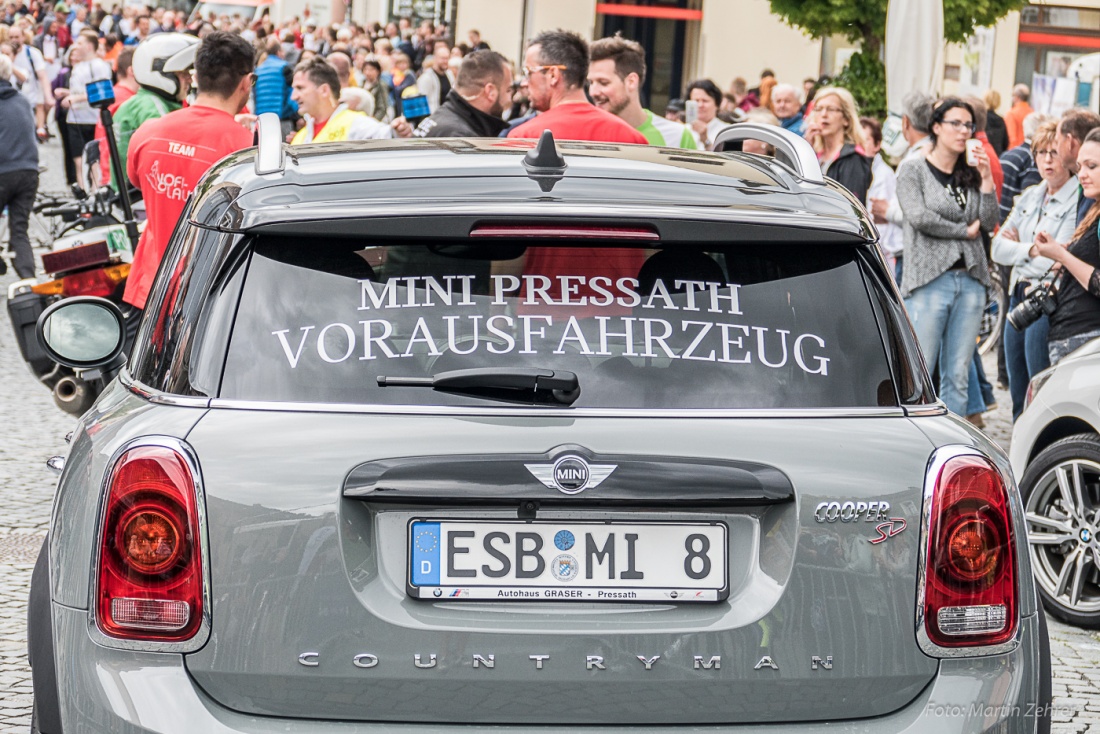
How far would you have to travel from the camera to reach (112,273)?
305 inches

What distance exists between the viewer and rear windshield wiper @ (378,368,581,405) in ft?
9.08

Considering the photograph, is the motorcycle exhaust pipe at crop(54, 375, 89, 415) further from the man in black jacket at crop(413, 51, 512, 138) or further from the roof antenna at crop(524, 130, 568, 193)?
the roof antenna at crop(524, 130, 568, 193)

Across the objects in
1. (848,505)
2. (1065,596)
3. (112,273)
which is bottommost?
(1065,596)

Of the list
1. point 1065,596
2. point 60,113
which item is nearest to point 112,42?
point 60,113

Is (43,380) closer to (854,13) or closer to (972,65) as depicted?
(854,13)

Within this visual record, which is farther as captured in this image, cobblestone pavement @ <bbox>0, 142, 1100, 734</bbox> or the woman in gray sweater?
the woman in gray sweater

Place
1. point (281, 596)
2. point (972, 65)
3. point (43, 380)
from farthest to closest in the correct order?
point (972, 65), point (43, 380), point (281, 596)

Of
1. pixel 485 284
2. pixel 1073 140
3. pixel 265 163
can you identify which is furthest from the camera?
pixel 1073 140

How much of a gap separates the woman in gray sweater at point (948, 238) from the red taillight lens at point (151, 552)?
6.49m

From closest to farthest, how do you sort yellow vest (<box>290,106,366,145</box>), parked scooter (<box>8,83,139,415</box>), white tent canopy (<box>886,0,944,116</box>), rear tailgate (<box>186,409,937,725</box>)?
rear tailgate (<box>186,409,937,725</box>)
parked scooter (<box>8,83,139,415</box>)
yellow vest (<box>290,106,366,145</box>)
white tent canopy (<box>886,0,944,116</box>)

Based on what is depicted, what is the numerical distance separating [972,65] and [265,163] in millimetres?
30850

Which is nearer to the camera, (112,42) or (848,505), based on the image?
(848,505)

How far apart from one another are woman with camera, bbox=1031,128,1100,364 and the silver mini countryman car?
15.9 ft

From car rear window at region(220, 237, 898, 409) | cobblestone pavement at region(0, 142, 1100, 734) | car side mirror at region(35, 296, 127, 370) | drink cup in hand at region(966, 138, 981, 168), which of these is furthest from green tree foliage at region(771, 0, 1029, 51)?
car rear window at region(220, 237, 898, 409)
